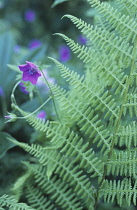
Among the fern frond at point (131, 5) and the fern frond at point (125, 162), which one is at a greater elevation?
the fern frond at point (131, 5)

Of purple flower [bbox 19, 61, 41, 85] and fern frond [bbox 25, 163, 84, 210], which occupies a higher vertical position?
purple flower [bbox 19, 61, 41, 85]

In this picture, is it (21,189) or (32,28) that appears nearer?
(21,189)

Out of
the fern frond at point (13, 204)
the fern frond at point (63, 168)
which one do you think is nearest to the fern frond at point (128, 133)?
the fern frond at point (63, 168)

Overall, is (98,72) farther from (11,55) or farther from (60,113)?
(11,55)

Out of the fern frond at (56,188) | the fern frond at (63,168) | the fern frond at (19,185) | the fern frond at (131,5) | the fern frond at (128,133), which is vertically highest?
the fern frond at (131,5)

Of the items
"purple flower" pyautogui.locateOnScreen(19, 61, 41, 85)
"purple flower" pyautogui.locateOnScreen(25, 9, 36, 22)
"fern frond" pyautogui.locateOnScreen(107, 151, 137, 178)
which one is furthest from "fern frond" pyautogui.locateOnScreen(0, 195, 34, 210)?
"purple flower" pyautogui.locateOnScreen(25, 9, 36, 22)

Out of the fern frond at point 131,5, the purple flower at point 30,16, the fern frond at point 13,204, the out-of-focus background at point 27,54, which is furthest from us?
the purple flower at point 30,16

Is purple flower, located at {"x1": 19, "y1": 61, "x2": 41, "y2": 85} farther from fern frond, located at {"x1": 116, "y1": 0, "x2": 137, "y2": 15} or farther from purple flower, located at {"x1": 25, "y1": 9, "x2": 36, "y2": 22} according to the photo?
purple flower, located at {"x1": 25, "y1": 9, "x2": 36, "y2": 22}

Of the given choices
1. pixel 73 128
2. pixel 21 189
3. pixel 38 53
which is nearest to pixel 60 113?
pixel 73 128

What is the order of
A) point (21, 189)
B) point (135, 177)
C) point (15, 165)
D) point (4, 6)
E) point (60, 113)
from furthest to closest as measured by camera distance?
point (4, 6), point (15, 165), point (60, 113), point (21, 189), point (135, 177)

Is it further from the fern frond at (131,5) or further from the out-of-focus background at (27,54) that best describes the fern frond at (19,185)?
the fern frond at (131,5)

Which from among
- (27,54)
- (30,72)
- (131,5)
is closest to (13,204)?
(30,72)
